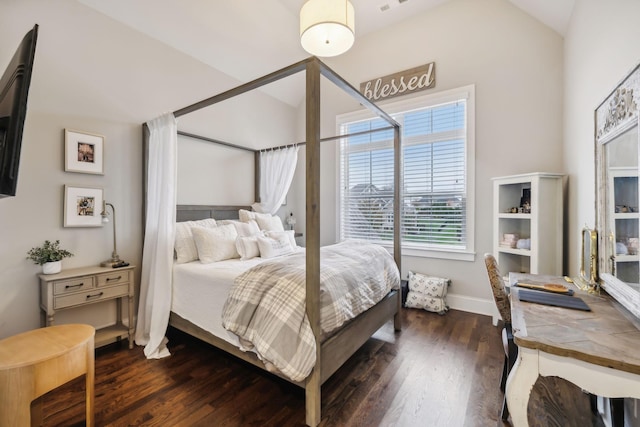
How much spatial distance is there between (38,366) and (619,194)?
2.96 m

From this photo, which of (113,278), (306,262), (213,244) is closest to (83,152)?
(113,278)

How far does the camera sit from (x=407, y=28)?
12.3ft

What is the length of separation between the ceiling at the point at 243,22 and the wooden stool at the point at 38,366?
274 cm

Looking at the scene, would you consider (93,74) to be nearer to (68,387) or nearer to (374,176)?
(68,387)

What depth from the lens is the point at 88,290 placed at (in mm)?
2264

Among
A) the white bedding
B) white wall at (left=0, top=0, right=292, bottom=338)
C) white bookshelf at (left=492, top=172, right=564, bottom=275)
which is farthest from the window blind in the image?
white wall at (left=0, top=0, right=292, bottom=338)

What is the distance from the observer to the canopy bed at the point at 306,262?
5.50ft

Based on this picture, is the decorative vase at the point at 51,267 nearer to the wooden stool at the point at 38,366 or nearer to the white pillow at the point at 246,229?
the wooden stool at the point at 38,366

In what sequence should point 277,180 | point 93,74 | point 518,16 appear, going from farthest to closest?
point 277,180 → point 518,16 → point 93,74

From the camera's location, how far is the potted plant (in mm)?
2174

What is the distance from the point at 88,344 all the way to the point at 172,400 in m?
0.65

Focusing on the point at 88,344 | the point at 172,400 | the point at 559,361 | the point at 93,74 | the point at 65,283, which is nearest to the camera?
the point at 559,361

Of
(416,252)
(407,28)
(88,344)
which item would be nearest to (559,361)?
(88,344)

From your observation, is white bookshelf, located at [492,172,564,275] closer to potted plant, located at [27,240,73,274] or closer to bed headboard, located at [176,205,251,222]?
bed headboard, located at [176,205,251,222]
